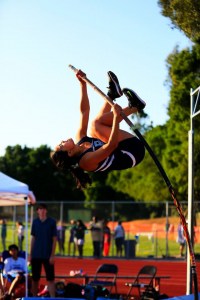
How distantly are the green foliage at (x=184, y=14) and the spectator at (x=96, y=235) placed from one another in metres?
14.7

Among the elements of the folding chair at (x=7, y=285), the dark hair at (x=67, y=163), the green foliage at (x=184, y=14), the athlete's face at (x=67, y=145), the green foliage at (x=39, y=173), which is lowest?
the folding chair at (x=7, y=285)

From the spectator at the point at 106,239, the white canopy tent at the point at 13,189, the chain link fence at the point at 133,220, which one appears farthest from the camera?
the chain link fence at the point at 133,220

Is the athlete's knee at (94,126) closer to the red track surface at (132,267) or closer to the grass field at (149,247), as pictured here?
the red track surface at (132,267)

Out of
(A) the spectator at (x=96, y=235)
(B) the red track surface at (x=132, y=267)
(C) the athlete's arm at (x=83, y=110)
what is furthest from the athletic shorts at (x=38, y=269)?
(A) the spectator at (x=96, y=235)

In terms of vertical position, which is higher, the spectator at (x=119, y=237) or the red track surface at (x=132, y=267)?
the spectator at (x=119, y=237)

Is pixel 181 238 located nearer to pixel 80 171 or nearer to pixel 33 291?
pixel 33 291

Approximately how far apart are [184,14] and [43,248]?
440cm

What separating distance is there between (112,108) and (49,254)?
19.5ft

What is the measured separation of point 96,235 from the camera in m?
26.4

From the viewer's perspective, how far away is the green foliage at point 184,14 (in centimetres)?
1159

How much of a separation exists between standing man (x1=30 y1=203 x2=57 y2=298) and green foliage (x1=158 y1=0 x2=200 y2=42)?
146 inches

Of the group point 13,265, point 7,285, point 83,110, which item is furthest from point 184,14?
point 7,285

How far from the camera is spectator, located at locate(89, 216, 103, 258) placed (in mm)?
26391

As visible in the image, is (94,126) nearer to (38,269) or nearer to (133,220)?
(38,269)
